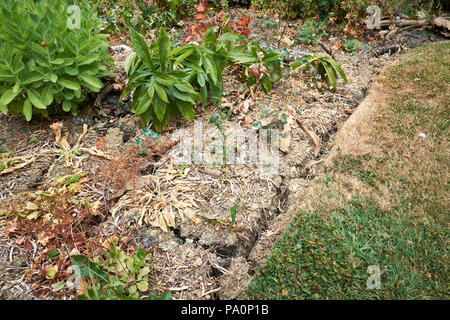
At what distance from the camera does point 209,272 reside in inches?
85.3

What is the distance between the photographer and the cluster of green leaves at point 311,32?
4.58m

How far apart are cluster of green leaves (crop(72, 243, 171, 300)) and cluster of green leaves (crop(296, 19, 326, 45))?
377 cm

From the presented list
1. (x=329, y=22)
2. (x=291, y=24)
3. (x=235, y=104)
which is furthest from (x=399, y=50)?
(x=235, y=104)

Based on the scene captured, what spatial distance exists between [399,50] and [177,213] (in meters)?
4.05

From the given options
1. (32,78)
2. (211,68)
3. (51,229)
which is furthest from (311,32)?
(51,229)

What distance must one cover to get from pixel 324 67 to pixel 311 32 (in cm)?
132

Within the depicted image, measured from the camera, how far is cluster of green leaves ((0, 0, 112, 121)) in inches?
99.4

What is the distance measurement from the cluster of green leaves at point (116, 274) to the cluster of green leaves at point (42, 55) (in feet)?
4.65

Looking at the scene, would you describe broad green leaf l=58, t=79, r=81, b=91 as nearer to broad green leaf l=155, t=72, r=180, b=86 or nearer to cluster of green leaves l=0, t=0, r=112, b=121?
cluster of green leaves l=0, t=0, r=112, b=121

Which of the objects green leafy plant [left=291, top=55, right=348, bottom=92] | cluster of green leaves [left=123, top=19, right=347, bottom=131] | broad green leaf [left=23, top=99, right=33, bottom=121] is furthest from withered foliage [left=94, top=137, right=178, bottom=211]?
green leafy plant [left=291, top=55, right=348, bottom=92]

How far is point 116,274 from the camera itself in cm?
200

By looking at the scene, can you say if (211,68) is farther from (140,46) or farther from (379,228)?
(379,228)

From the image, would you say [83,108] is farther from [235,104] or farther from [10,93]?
[235,104]

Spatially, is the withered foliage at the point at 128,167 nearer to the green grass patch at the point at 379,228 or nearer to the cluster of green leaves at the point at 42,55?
the cluster of green leaves at the point at 42,55
